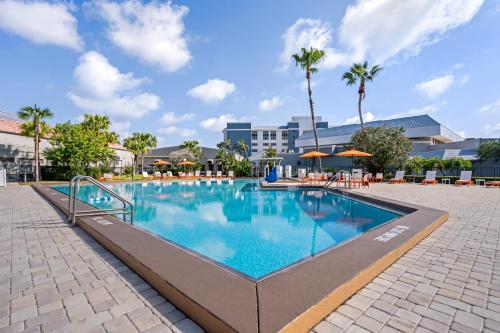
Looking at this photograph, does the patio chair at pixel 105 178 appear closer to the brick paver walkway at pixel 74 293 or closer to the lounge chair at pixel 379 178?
the brick paver walkway at pixel 74 293

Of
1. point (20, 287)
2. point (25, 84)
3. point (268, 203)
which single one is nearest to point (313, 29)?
point (268, 203)

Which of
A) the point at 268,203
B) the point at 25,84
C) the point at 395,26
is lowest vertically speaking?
the point at 268,203

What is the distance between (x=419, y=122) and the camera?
99.4ft

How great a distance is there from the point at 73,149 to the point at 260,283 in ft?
77.9

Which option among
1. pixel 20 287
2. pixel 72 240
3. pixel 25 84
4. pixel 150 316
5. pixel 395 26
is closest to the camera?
pixel 150 316

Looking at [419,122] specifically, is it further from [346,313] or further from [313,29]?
[346,313]

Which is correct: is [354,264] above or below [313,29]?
below

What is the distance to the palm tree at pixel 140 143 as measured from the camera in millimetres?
32656

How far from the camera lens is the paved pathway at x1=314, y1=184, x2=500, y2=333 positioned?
1.97 meters

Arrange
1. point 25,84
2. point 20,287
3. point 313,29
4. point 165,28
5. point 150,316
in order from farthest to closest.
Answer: point 25,84
point 313,29
point 165,28
point 20,287
point 150,316

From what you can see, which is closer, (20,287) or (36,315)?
(36,315)

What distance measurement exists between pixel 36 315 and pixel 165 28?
9580 millimetres

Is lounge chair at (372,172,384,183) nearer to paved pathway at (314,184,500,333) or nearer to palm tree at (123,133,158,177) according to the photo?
paved pathway at (314,184,500,333)

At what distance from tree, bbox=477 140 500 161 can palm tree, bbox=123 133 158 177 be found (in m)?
35.1
